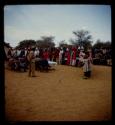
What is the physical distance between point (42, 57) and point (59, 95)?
3.23 feet

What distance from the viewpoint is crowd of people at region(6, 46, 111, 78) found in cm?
641

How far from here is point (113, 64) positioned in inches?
229

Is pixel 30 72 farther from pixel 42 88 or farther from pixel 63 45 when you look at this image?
pixel 63 45

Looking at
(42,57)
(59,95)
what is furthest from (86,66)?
(42,57)

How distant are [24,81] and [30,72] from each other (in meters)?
0.32

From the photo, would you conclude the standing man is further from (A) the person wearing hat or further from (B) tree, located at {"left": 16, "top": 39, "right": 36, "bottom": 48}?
(B) tree, located at {"left": 16, "top": 39, "right": 36, "bottom": 48}

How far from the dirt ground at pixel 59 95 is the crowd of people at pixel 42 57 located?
200mm

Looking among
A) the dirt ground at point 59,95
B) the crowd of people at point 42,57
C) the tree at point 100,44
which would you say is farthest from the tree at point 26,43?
the tree at point 100,44

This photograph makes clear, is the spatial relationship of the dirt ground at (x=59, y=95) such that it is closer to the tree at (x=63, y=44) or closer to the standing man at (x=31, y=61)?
the standing man at (x=31, y=61)

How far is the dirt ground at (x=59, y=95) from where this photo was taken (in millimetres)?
6156

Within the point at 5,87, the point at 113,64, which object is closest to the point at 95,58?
the point at 113,64

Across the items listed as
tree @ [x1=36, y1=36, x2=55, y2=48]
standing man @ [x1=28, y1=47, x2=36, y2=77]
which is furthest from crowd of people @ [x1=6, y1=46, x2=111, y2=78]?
tree @ [x1=36, y1=36, x2=55, y2=48]

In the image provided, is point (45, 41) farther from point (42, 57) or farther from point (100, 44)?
point (100, 44)

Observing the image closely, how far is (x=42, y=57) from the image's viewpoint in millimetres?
6680
